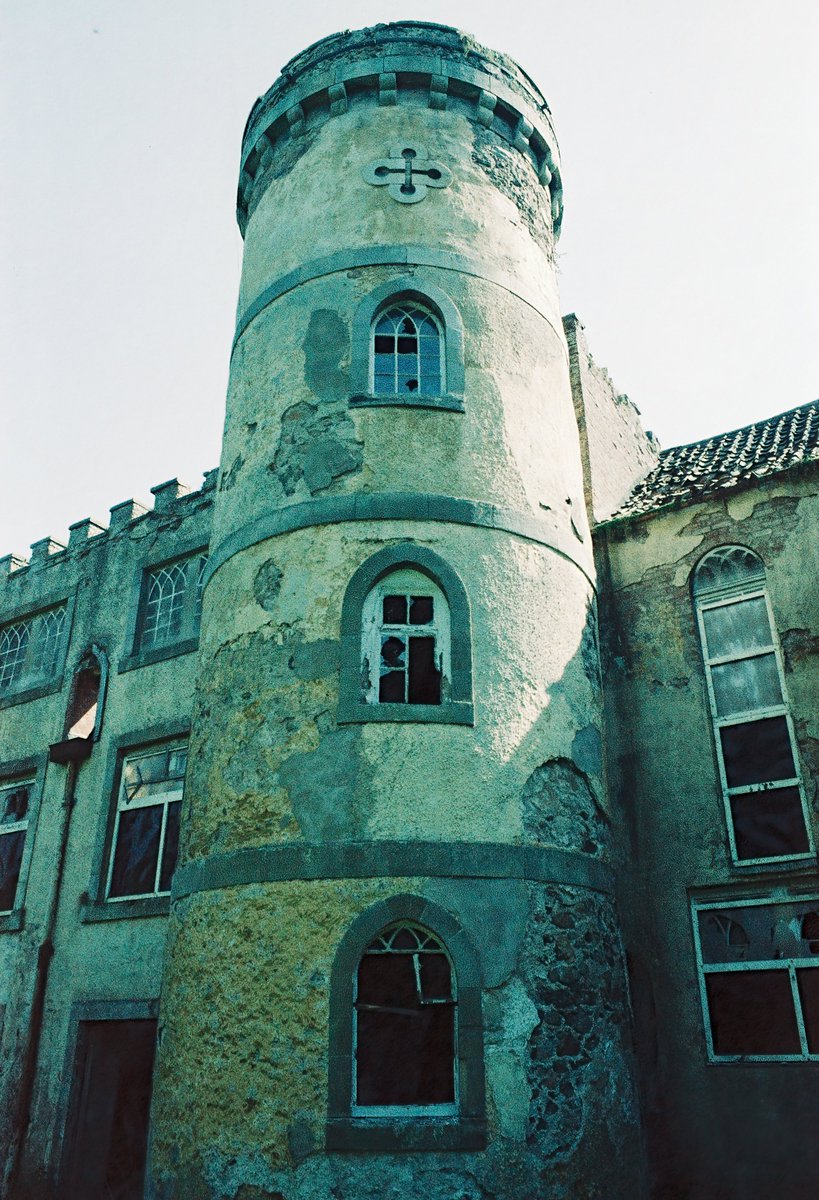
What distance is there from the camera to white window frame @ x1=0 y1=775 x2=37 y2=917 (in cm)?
1484

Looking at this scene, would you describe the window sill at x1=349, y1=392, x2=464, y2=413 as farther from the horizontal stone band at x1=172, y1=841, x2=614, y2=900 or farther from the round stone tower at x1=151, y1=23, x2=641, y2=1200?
the horizontal stone band at x1=172, y1=841, x2=614, y2=900

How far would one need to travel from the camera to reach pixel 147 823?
13.7 meters

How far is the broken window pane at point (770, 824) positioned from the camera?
10.5m

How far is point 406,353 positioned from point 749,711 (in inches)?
224

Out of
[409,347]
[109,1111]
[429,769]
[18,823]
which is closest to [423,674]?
[429,769]

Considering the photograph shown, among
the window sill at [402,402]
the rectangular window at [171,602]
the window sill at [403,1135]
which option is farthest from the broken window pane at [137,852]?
the window sill at [402,402]

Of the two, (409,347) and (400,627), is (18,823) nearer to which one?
(400,627)

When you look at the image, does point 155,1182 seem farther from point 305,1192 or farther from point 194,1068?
point 305,1192

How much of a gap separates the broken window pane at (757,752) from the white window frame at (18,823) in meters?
10.5

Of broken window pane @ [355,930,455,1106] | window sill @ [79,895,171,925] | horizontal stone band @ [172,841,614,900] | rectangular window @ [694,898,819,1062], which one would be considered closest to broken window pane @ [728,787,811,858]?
rectangular window @ [694,898,819,1062]

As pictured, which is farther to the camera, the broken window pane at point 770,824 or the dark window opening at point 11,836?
the dark window opening at point 11,836

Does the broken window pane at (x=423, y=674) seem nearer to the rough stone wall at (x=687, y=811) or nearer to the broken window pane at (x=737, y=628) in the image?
the rough stone wall at (x=687, y=811)

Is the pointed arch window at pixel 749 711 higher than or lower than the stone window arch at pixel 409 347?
lower

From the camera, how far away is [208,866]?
9195mm
